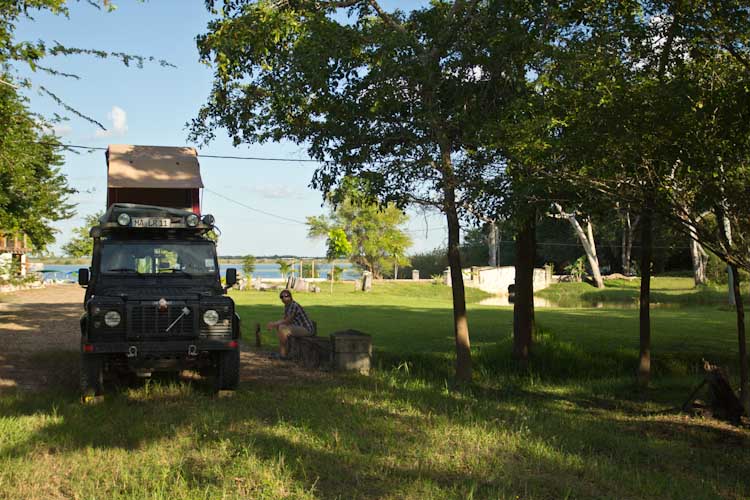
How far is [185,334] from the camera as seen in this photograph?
10055mm

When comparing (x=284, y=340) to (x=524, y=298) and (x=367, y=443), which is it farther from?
(x=367, y=443)

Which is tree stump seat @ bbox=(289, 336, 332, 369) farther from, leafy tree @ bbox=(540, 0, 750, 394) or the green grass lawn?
leafy tree @ bbox=(540, 0, 750, 394)

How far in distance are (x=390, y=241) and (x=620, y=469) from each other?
259 ft

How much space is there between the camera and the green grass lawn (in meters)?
6.46

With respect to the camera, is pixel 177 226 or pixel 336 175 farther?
pixel 336 175

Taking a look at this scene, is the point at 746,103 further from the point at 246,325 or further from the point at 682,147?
the point at 246,325

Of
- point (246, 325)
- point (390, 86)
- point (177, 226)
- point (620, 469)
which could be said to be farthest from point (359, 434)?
point (246, 325)

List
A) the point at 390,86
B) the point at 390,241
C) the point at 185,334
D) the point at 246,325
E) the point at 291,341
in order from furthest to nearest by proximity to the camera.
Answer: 1. the point at 390,241
2. the point at 246,325
3. the point at 291,341
4. the point at 390,86
5. the point at 185,334

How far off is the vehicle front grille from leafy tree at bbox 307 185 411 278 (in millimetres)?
74452

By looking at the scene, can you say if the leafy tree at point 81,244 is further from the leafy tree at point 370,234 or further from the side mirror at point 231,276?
the side mirror at point 231,276

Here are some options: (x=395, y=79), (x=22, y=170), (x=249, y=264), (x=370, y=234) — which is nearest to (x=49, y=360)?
(x=22, y=170)

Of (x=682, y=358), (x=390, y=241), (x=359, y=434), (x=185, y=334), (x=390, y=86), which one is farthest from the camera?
(x=390, y=241)

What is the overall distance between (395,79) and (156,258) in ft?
17.2

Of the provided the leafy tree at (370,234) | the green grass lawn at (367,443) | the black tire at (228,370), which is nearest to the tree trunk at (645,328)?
the green grass lawn at (367,443)
